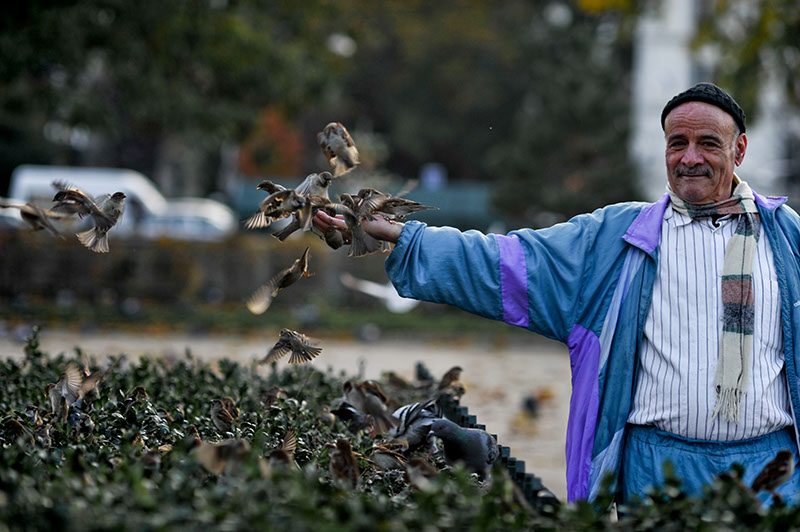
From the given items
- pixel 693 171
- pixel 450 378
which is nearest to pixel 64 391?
pixel 450 378

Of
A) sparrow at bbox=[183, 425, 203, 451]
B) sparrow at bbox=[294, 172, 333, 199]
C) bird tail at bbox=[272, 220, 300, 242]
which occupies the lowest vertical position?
sparrow at bbox=[183, 425, 203, 451]

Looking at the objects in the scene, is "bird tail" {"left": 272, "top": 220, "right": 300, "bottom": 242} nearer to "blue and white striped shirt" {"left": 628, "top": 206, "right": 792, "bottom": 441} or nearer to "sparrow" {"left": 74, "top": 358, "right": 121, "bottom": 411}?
"sparrow" {"left": 74, "top": 358, "right": 121, "bottom": 411}

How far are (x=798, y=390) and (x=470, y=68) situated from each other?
126ft

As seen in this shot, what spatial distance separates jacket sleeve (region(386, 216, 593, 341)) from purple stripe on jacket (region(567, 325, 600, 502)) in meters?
0.08

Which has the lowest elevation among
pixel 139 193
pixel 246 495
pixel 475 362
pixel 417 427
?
pixel 246 495

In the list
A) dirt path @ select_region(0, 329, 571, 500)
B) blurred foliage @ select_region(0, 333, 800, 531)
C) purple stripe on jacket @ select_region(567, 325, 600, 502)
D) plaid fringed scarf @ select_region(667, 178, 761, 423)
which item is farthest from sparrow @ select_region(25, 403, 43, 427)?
dirt path @ select_region(0, 329, 571, 500)

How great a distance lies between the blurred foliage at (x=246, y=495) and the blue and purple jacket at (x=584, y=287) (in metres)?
0.47

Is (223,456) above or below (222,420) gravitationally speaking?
below

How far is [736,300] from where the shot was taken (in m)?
3.10

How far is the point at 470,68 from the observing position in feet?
133

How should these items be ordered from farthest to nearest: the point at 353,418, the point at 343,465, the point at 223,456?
1. the point at 353,418
2. the point at 343,465
3. the point at 223,456

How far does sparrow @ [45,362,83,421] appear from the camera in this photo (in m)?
3.20

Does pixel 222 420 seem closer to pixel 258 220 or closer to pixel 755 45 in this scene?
pixel 258 220

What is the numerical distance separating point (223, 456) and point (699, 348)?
1558mm
